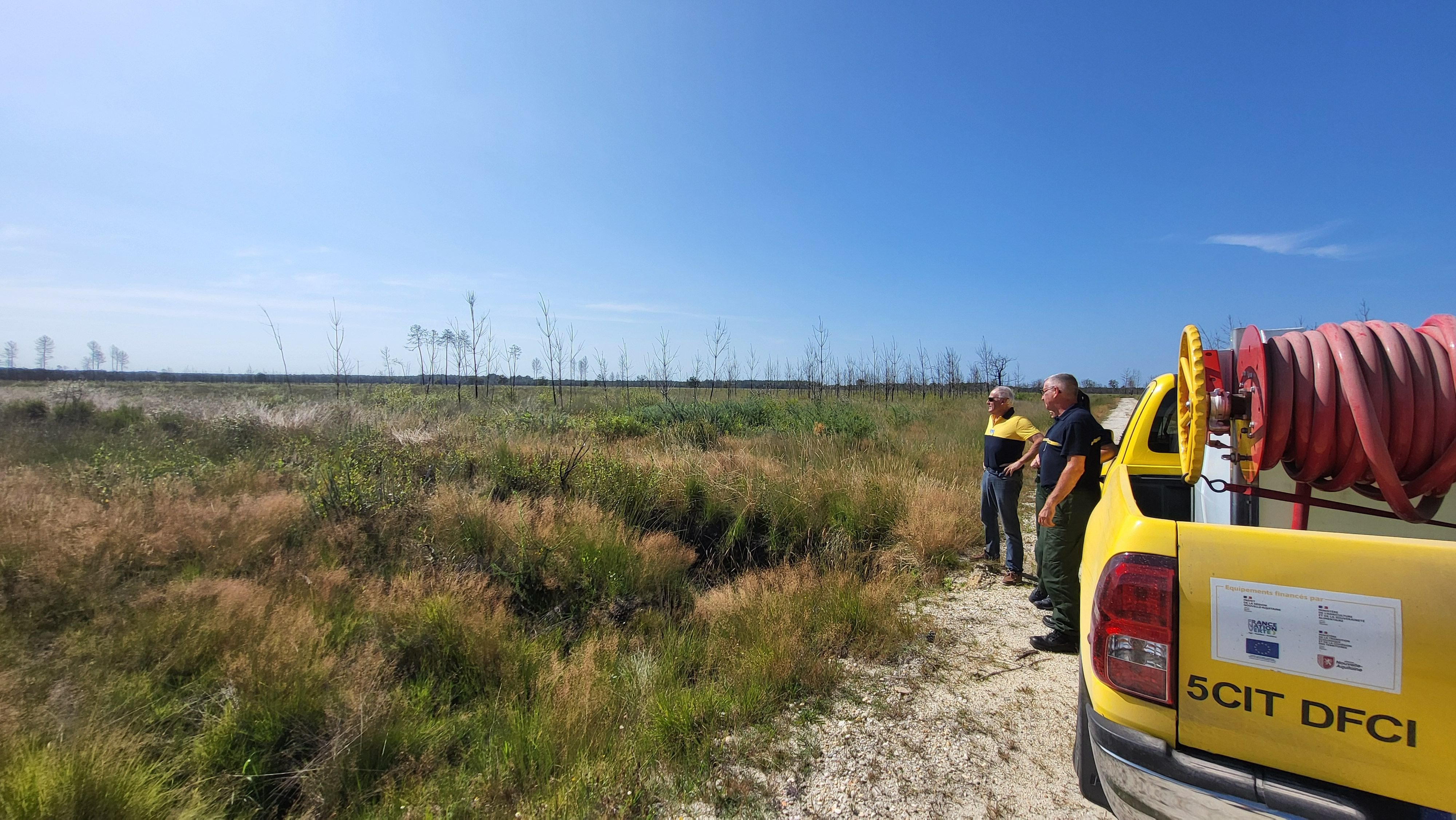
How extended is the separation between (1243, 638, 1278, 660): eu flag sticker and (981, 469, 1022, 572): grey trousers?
377 cm

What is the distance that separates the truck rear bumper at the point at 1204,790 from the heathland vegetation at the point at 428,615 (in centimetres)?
145

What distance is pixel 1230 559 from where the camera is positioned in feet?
4.90

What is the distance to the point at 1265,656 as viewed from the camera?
4.77 feet

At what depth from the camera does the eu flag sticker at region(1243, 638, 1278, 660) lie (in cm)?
144

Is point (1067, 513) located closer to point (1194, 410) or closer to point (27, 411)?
point (1194, 410)

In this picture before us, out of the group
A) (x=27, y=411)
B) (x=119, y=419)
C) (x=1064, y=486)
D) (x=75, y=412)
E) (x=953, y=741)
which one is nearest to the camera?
(x=953, y=741)

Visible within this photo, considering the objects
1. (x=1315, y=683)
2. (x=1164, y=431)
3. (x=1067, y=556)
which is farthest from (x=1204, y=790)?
(x=1164, y=431)

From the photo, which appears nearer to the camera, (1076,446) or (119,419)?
(1076,446)

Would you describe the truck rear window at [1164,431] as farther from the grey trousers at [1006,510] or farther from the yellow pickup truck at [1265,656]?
the yellow pickup truck at [1265,656]

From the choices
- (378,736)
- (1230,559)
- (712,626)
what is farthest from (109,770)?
(1230,559)

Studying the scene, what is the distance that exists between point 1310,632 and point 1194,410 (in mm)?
647

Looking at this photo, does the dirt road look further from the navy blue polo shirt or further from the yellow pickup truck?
the navy blue polo shirt

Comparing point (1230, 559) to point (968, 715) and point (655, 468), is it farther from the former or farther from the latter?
point (655, 468)

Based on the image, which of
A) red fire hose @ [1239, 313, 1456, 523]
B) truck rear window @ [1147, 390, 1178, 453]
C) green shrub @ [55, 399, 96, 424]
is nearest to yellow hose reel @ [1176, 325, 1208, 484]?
red fire hose @ [1239, 313, 1456, 523]
